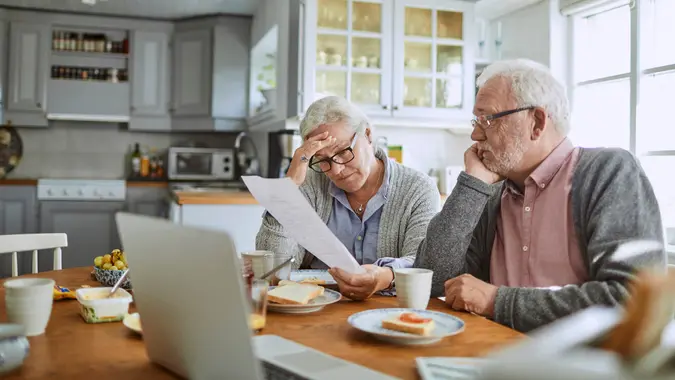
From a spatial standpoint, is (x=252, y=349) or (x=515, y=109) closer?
(x=252, y=349)

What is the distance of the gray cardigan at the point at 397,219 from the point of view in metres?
1.83

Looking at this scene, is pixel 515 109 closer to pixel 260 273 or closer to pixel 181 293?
pixel 260 273

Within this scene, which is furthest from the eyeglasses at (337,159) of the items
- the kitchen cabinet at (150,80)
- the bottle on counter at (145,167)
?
the bottle on counter at (145,167)

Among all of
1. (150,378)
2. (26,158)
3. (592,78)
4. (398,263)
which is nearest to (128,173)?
(26,158)

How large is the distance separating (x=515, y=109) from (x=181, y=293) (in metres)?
1.07

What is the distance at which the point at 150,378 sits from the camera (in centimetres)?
81

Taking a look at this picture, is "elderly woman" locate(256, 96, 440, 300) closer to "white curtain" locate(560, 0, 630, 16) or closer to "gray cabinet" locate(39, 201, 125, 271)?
"white curtain" locate(560, 0, 630, 16)

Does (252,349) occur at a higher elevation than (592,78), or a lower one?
lower

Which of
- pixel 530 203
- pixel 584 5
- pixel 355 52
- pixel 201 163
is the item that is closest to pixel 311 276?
pixel 530 203

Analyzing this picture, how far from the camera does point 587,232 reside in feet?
4.51

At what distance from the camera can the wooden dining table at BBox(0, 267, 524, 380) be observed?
84 centimetres

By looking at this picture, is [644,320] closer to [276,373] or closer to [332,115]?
[276,373]

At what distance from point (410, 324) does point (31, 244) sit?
60.2 inches

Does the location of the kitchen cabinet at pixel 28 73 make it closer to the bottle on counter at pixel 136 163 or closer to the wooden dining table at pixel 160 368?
the bottle on counter at pixel 136 163
